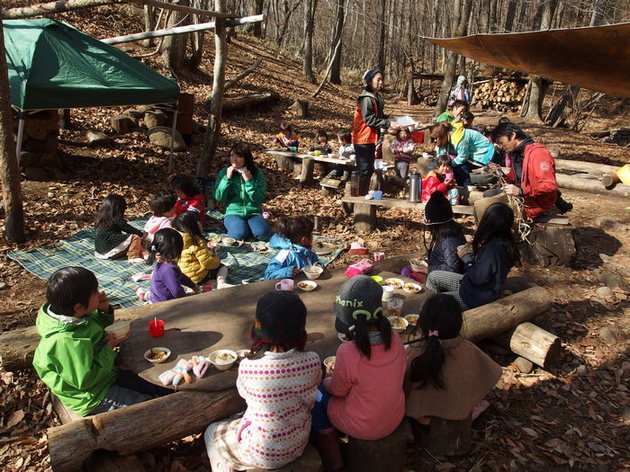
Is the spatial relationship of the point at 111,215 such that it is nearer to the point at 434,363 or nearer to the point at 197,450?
the point at 197,450

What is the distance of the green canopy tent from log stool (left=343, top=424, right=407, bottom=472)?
6.50 metres

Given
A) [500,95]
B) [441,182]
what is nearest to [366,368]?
[441,182]

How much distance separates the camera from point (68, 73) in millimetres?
7688

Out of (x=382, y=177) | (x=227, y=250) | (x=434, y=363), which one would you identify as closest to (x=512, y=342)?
(x=434, y=363)

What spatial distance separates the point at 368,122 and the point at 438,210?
327cm

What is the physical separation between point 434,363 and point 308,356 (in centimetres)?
95

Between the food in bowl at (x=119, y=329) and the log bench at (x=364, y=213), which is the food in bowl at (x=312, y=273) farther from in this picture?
the log bench at (x=364, y=213)

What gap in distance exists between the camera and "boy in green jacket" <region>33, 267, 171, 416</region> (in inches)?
122

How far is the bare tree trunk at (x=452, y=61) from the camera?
14.2 metres

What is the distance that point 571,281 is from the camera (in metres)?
6.29

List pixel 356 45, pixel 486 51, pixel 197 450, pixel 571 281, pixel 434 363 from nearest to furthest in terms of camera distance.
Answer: pixel 434 363 → pixel 197 450 → pixel 486 51 → pixel 571 281 → pixel 356 45

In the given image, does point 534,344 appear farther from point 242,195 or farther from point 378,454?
point 242,195

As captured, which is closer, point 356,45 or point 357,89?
point 357,89

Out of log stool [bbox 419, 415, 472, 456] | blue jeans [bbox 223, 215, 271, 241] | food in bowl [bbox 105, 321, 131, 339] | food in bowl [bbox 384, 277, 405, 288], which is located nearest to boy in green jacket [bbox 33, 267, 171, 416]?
food in bowl [bbox 105, 321, 131, 339]
